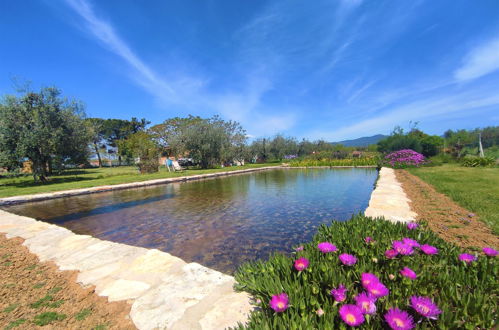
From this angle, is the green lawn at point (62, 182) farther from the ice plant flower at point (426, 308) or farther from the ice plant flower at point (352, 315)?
the ice plant flower at point (426, 308)

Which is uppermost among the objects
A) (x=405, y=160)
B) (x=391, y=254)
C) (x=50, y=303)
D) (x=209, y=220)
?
(x=391, y=254)

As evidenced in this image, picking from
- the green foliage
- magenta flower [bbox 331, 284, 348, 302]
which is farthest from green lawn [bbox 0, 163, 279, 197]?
magenta flower [bbox 331, 284, 348, 302]

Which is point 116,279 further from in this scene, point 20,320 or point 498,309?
point 498,309

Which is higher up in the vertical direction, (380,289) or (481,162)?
(380,289)

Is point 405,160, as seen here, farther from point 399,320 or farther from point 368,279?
point 399,320

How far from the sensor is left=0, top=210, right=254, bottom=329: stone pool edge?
5.64 feet

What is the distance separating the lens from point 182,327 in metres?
1.62

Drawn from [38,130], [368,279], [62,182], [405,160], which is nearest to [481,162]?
[405,160]

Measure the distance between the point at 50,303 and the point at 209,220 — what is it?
3.45 meters

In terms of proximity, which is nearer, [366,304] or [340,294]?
[366,304]

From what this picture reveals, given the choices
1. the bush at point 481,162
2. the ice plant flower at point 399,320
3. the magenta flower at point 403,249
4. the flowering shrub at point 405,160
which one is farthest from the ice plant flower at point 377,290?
the flowering shrub at point 405,160

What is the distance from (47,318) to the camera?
1803mm

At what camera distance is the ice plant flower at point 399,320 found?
102cm

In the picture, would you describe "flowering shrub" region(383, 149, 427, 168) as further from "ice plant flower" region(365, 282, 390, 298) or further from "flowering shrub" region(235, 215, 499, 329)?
"ice plant flower" region(365, 282, 390, 298)
